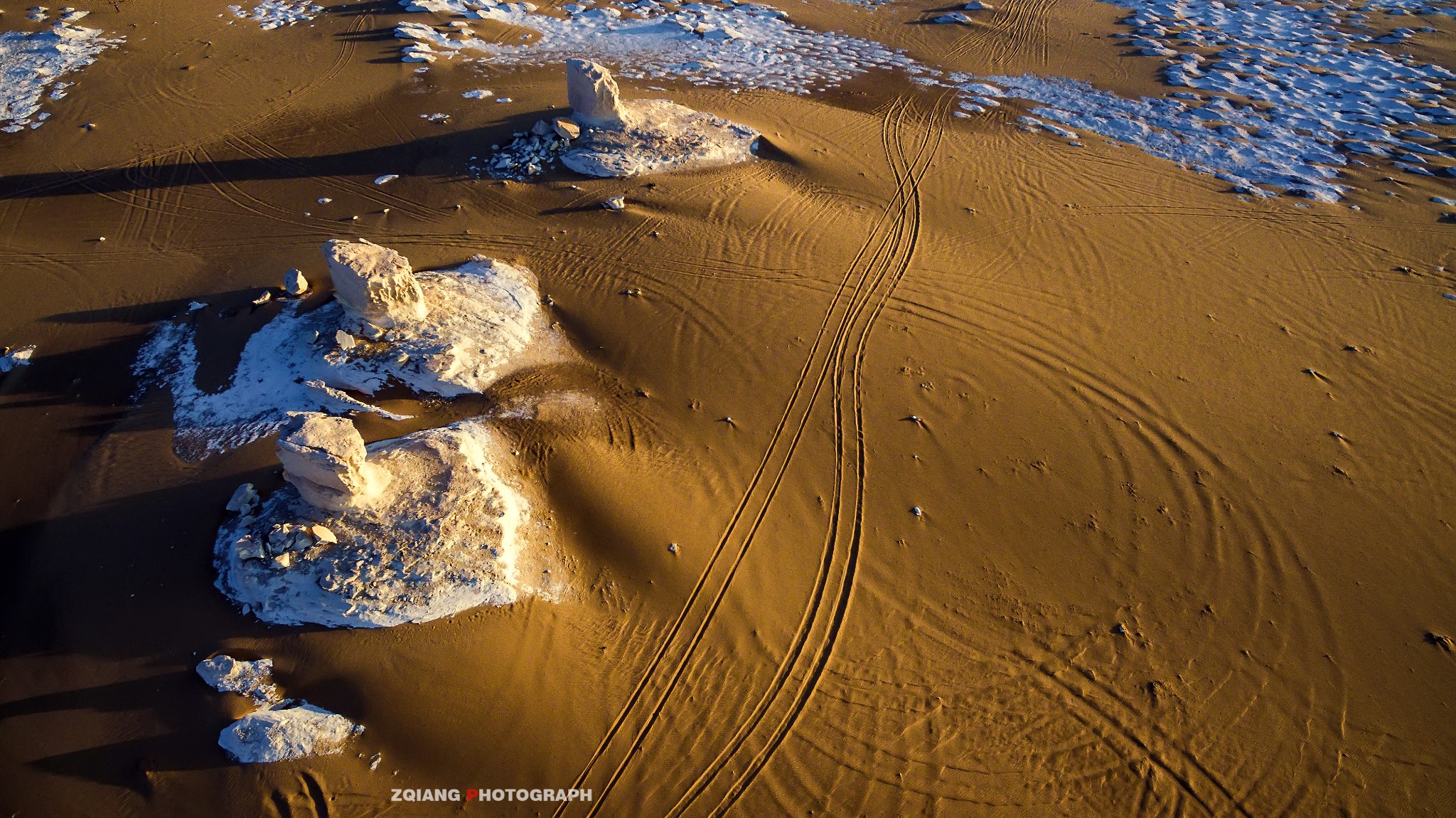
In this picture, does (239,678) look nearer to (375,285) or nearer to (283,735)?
(283,735)

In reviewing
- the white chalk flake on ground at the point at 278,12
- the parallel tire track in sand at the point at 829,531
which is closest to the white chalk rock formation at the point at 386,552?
the parallel tire track in sand at the point at 829,531

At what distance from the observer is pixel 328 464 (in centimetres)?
639

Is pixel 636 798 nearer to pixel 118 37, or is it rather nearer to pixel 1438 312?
pixel 1438 312

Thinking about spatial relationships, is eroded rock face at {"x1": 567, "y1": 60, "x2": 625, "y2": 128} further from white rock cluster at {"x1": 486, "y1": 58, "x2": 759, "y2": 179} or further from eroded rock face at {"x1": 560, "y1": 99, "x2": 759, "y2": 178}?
eroded rock face at {"x1": 560, "y1": 99, "x2": 759, "y2": 178}

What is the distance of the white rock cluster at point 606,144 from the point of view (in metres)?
12.7

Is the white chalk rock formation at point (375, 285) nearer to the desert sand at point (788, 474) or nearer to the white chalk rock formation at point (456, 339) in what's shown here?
the white chalk rock formation at point (456, 339)

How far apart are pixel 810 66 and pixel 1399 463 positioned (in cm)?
1531

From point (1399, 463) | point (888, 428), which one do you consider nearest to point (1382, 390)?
point (1399, 463)

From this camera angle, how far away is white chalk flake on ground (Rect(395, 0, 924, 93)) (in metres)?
16.8

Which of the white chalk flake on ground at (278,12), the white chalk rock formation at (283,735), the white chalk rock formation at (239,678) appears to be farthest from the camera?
Result: the white chalk flake on ground at (278,12)

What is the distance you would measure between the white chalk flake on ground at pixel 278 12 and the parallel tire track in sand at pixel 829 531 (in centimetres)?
1666

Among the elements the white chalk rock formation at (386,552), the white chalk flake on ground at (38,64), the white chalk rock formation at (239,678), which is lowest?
the white chalk rock formation at (239,678)

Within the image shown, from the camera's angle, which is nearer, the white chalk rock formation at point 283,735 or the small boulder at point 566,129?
the white chalk rock formation at point 283,735

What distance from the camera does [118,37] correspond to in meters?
16.2
